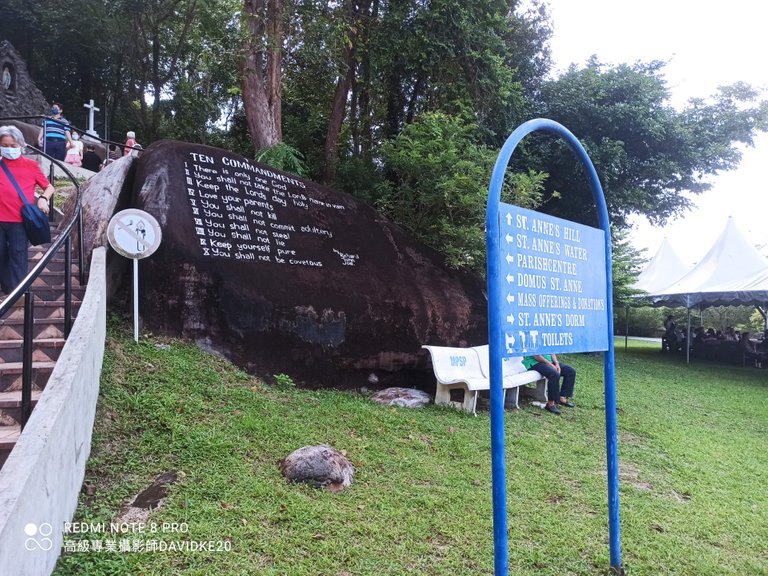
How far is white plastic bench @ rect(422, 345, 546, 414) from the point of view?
6672mm

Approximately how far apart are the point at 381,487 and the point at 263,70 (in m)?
9.12

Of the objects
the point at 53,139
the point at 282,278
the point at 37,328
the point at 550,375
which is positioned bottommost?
the point at 550,375

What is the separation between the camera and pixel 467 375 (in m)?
7.09

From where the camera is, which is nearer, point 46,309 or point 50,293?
point 46,309

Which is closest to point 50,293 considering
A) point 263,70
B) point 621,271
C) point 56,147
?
point 263,70

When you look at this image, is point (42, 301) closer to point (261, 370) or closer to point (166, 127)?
point (261, 370)

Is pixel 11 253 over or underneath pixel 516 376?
over

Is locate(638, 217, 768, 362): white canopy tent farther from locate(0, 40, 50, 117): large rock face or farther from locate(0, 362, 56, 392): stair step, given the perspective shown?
locate(0, 40, 50, 117): large rock face

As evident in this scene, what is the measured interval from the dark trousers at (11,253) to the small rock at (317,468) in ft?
9.83

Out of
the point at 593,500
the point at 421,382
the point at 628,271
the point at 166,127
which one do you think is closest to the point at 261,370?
the point at 421,382

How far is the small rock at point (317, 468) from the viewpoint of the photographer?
4008 mm

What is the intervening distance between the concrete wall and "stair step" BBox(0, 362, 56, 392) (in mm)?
310

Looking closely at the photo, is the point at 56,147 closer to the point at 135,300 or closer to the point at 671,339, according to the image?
the point at 135,300

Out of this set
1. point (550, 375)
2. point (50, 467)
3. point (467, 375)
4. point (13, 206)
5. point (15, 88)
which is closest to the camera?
point (50, 467)
